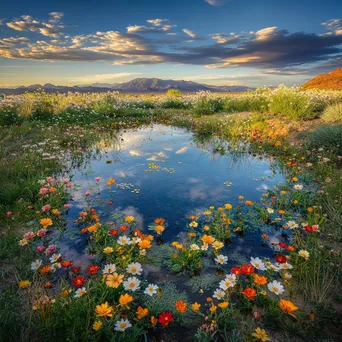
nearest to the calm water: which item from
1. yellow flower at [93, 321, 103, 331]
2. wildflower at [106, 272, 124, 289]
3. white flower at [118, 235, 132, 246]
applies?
white flower at [118, 235, 132, 246]

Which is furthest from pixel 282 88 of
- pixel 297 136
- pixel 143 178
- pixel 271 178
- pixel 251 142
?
pixel 143 178

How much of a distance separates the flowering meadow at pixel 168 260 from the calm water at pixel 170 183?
5 cm

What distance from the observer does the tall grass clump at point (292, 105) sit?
10.9 m

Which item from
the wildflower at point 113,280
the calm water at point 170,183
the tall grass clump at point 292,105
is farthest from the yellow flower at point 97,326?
the tall grass clump at point 292,105

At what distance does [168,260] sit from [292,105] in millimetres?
11013

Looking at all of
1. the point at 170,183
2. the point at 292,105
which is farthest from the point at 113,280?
the point at 292,105

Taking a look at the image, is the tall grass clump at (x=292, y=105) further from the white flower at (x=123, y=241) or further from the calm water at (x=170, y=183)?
the white flower at (x=123, y=241)

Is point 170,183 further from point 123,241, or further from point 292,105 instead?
point 292,105

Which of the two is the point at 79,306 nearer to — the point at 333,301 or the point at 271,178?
the point at 333,301

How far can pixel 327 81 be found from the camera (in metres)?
48.8

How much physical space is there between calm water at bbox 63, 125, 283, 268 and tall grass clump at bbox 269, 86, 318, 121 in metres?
5.66

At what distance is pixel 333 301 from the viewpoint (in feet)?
7.27

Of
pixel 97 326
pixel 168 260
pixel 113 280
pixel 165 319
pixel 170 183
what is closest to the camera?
pixel 97 326

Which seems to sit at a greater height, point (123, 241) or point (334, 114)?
point (334, 114)
